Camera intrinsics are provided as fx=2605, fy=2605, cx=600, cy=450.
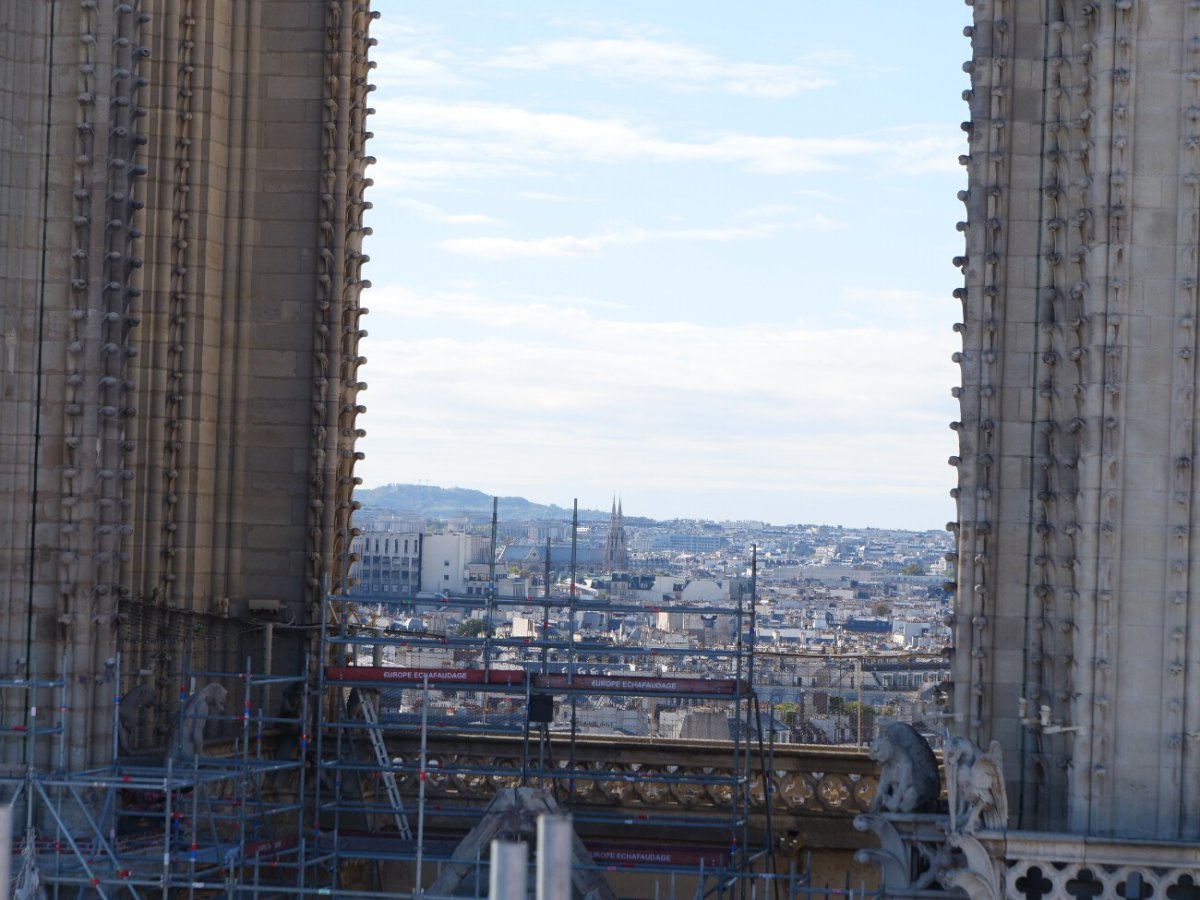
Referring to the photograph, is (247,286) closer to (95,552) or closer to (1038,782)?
(95,552)

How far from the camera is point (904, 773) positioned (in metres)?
22.5

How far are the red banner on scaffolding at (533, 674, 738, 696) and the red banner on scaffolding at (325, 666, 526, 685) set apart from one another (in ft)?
1.21

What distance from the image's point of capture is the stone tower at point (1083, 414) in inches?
817

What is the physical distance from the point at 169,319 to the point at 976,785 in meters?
10.7

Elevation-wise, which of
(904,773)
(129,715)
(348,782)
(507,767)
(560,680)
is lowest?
(348,782)

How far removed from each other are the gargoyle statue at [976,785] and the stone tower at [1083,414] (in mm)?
608

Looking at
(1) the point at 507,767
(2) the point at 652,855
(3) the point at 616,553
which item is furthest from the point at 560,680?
(3) the point at 616,553

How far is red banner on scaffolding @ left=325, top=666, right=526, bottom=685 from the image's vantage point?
2609 cm

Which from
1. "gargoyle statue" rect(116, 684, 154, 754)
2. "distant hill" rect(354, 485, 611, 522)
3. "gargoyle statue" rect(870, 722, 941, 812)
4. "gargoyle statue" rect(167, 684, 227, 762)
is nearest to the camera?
"gargoyle statue" rect(870, 722, 941, 812)

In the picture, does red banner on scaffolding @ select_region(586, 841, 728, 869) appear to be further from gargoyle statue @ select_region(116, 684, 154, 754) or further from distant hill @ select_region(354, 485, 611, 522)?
distant hill @ select_region(354, 485, 611, 522)

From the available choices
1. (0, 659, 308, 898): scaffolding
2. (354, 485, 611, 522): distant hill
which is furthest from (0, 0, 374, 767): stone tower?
(354, 485, 611, 522): distant hill

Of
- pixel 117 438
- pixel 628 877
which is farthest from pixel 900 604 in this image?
pixel 117 438

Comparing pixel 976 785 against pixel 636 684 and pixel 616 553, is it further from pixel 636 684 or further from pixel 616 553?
pixel 616 553

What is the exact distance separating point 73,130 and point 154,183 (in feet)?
12.1
